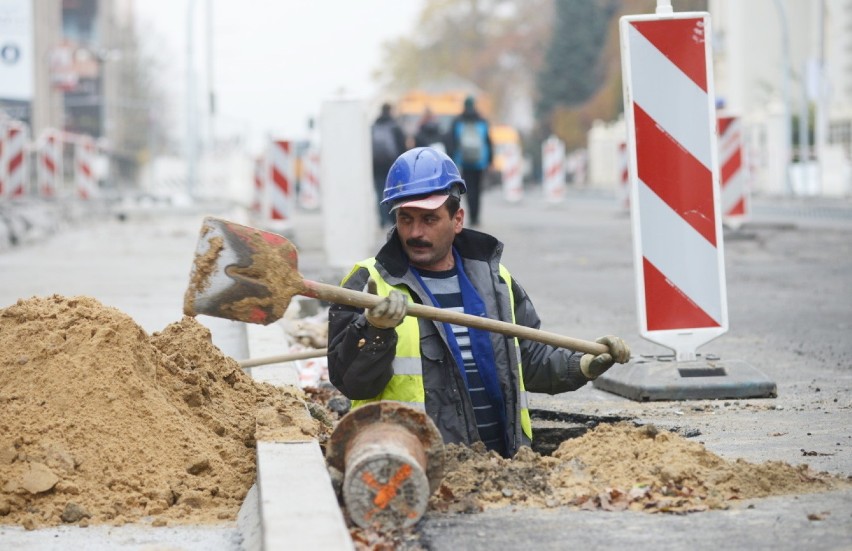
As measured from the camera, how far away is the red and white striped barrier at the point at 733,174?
704 inches

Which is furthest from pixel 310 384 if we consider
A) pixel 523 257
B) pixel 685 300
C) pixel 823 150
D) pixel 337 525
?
pixel 823 150

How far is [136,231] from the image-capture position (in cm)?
2544

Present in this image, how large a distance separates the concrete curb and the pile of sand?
0.21 metres

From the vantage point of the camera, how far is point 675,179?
686 cm

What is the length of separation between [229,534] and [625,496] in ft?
3.90

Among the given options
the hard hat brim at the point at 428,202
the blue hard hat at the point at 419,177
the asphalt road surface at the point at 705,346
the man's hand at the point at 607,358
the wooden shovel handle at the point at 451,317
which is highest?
the blue hard hat at the point at 419,177

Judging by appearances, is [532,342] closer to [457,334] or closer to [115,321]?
[457,334]

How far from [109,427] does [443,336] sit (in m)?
1.16

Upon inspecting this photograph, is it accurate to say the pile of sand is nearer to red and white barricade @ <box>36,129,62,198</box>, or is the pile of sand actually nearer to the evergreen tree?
red and white barricade @ <box>36,129,62,198</box>

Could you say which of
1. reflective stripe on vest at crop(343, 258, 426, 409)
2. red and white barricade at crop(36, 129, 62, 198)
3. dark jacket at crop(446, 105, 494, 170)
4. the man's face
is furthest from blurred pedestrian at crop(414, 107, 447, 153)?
reflective stripe on vest at crop(343, 258, 426, 409)

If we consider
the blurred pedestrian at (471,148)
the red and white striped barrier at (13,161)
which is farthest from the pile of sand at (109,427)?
the red and white striped barrier at (13,161)

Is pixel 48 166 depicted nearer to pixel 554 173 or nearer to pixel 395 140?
pixel 554 173

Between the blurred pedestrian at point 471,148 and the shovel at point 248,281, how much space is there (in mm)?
16703

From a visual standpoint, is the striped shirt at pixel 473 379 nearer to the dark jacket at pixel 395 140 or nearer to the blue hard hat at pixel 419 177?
the blue hard hat at pixel 419 177
